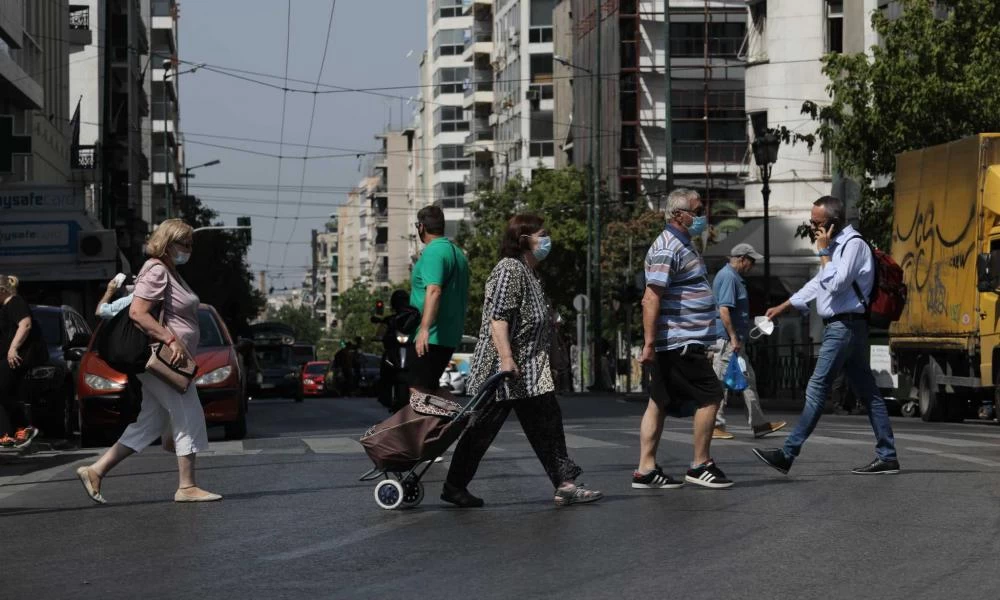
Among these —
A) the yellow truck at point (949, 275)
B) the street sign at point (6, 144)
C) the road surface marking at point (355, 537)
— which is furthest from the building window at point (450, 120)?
the road surface marking at point (355, 537)

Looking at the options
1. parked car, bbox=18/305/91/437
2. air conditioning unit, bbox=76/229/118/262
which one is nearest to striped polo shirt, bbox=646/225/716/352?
parked car, bbox=18/305/91/437

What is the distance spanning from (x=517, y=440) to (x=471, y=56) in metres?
120

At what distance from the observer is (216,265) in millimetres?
90125

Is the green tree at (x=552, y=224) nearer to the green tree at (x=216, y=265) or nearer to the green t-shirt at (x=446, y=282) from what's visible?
the green tree at (x=216, y=265)

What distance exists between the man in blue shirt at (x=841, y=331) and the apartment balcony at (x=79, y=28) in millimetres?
57417

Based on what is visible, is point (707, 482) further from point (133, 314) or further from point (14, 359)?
point (14, 359)

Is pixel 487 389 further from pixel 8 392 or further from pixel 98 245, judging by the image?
pixel 98 245

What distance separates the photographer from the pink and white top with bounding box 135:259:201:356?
1203cm

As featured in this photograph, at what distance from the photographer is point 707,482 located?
12.5 meters

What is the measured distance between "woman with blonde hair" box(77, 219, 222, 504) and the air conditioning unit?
2578cm

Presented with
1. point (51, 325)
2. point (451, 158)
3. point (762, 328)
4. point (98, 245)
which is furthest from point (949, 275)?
point (451, 158)

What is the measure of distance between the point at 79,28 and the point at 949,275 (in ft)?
169

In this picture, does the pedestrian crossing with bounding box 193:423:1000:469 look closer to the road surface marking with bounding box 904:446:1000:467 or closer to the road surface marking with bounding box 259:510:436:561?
the road surface marking with bounding box 904:446:1000:467

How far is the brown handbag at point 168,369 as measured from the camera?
12031mm
